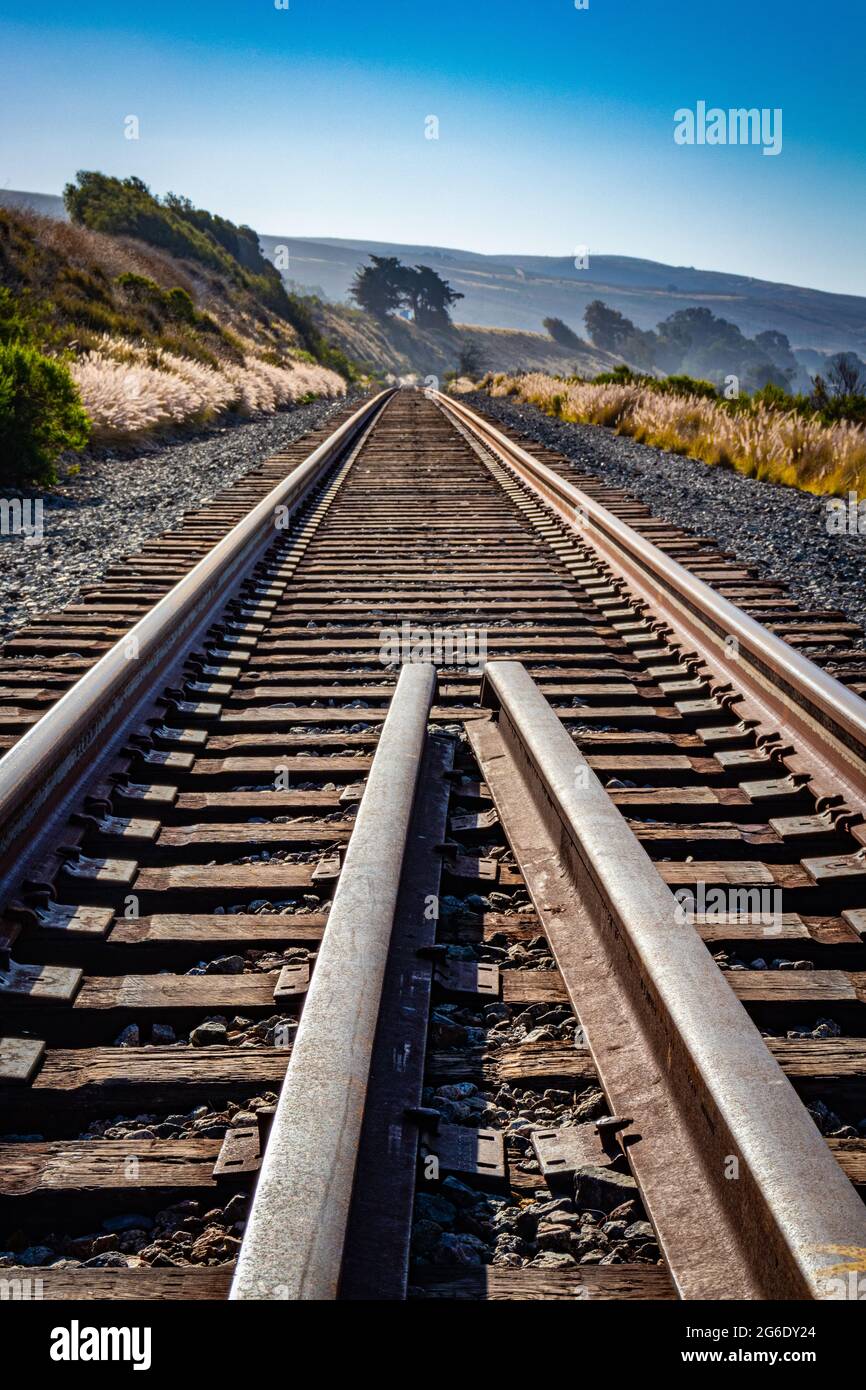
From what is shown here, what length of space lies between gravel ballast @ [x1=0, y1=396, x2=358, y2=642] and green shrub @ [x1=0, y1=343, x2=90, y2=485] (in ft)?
1.17

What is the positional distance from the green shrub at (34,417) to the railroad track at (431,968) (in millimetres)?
5997

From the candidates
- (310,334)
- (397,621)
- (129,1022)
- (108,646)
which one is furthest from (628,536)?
(310,334)

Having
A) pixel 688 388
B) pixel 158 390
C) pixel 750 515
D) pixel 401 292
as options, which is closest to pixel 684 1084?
pixel 750 515

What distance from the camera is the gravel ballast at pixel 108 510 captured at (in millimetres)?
6156

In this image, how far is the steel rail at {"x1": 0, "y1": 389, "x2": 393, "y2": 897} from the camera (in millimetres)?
2654

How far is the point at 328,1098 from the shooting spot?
1606 mm

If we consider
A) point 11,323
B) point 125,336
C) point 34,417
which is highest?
point 125,336

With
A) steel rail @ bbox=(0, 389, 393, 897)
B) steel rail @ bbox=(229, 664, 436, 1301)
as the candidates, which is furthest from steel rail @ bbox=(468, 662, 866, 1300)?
steel rail @ bbox=(0, 389, 393, 897)

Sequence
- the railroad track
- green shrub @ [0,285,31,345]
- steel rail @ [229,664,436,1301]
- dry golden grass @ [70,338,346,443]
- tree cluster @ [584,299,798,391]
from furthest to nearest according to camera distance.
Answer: tree cluster @ [584,299,798,391] → green shrub @ [0,285,31,345] → dry golden grass @ [70,338,346,443] → the railroad track → steel rail @ [229,664,436,1301]

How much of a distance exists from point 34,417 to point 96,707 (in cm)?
824

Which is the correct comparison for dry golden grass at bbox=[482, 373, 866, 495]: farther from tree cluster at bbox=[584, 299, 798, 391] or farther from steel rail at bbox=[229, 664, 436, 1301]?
→ tree cluster at bbox=[584, 299, 798, 391]

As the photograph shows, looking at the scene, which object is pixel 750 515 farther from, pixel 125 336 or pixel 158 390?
pixel 125 336

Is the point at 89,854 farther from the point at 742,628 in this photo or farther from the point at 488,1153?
the point at 742,628
